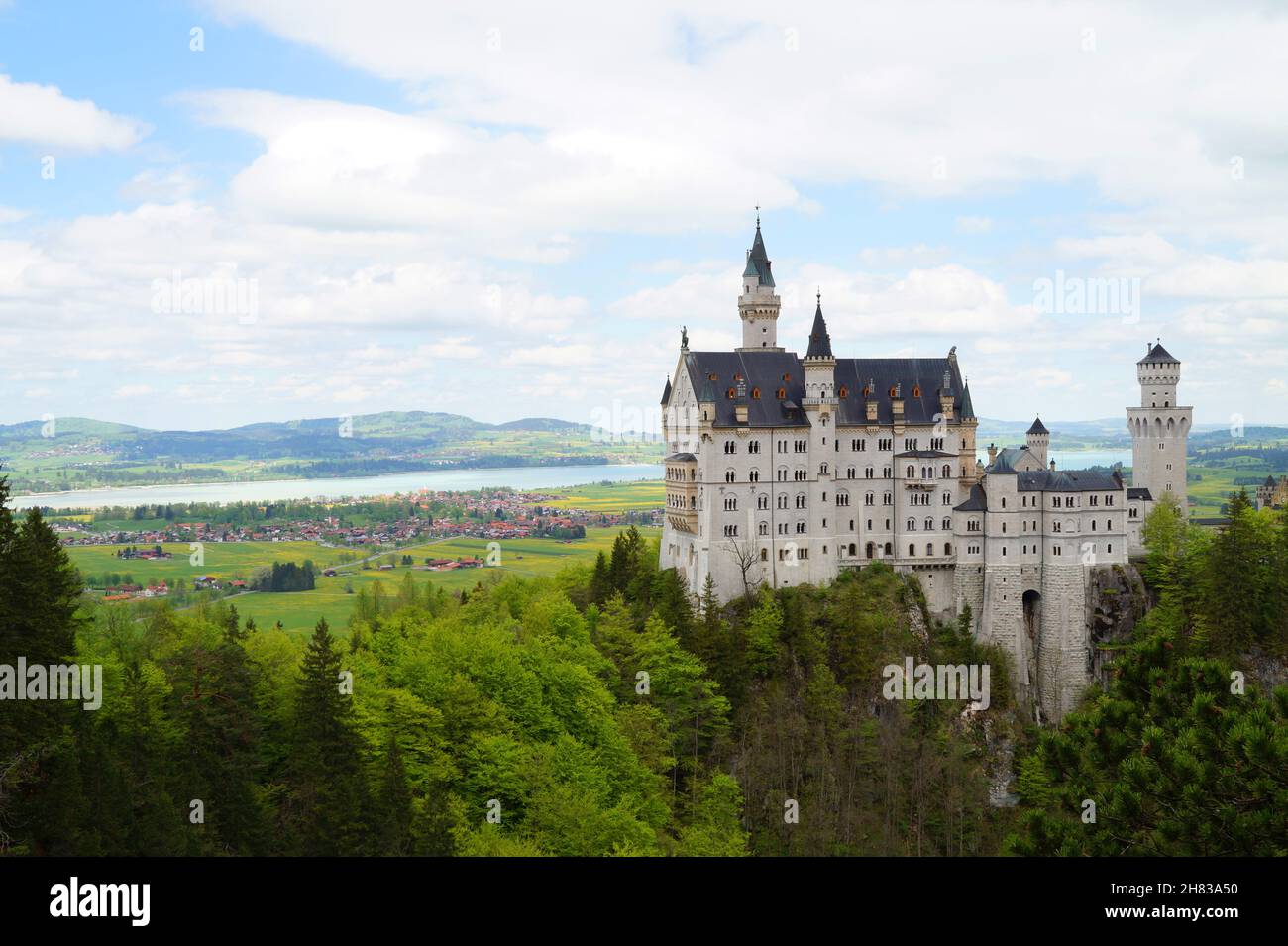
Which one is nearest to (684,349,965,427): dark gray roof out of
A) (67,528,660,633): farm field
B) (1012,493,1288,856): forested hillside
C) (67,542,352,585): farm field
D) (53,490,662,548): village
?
(67,528,660,633): farm field

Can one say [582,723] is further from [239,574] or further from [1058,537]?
[239,574]

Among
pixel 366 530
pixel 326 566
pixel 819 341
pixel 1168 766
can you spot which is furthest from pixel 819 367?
pixel 366 530

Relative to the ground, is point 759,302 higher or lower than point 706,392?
higher

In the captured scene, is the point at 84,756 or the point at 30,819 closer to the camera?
the point at 30,819

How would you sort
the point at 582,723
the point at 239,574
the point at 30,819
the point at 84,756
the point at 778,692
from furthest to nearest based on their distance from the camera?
the point at 239,574
the point at 778,692
the point at 582,723
the point at 84,756
the point at 30,819

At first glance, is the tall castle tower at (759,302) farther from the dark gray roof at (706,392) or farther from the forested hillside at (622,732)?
the forested hillside at (622,732)

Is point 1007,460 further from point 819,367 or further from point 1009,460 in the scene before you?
point 819,367
